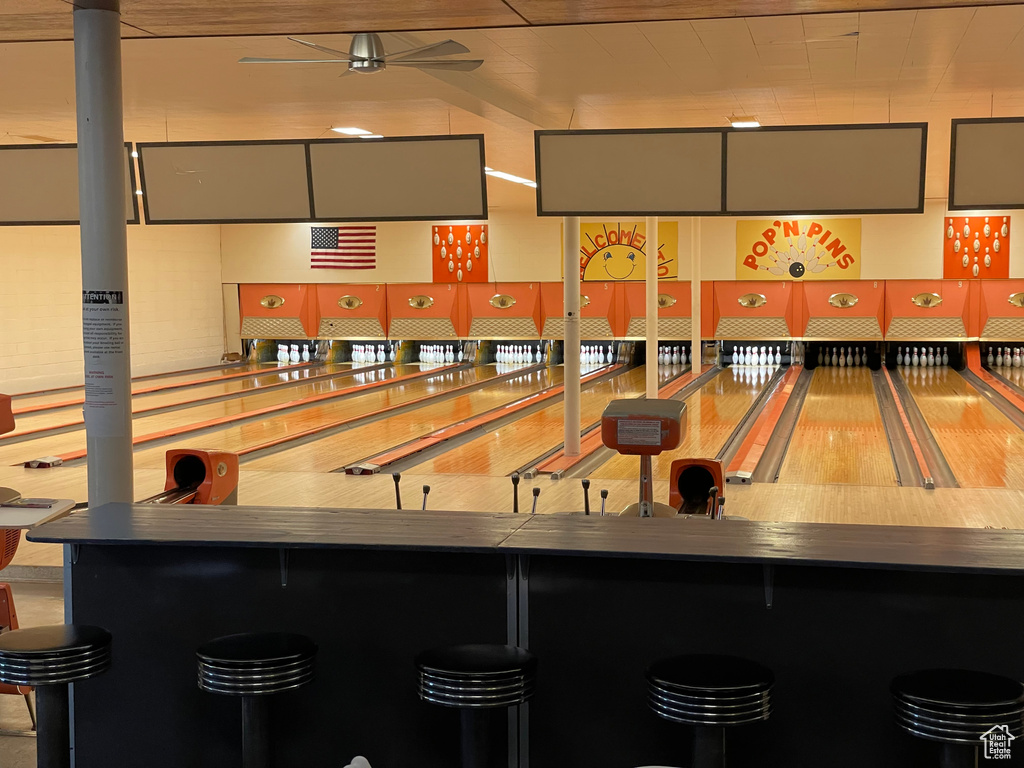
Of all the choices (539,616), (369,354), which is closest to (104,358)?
(539,616)

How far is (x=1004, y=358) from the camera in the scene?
14.0 m

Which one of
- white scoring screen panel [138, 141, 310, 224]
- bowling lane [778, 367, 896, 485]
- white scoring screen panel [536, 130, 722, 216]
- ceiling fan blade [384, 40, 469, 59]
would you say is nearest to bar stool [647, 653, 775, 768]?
ceiling fan blade [384, 40, 469, 59]

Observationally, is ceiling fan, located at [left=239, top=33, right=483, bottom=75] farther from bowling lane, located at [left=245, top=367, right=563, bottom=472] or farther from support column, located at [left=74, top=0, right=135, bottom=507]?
bowling lane, located at [left=245, top=367, right=563, bottom=472]

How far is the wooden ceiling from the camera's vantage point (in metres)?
3.58

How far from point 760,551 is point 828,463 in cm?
522

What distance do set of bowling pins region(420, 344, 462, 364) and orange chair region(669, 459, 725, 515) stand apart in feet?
36.7

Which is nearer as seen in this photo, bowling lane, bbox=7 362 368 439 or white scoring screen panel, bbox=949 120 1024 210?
white scoring screen panel, bbox=949 120 1024 210

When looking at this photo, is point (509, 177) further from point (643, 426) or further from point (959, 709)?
point (959, 709)

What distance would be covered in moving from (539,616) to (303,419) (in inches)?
293

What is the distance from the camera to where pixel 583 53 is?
17.3 feet

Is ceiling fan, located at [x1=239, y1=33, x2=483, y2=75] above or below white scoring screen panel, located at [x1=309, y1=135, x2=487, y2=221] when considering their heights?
above

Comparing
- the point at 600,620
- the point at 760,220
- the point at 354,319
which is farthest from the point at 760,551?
the point at 354,319

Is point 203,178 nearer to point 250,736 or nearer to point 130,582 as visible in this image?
point 130,582

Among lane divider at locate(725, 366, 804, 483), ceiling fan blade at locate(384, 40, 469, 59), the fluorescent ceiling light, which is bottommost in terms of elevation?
lane divider at locate(725, 366, 804, 483)
